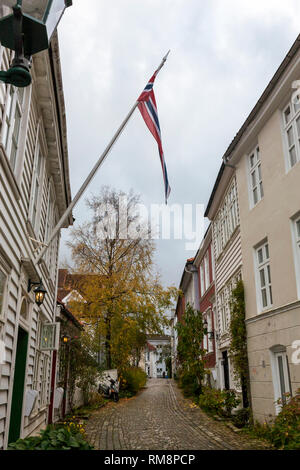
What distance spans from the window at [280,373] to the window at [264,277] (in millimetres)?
1177

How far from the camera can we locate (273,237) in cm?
980

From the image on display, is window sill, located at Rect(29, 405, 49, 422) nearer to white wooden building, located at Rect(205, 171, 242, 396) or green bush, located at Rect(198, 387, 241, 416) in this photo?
green bush, located at Rect(198, 387, 241, 416)

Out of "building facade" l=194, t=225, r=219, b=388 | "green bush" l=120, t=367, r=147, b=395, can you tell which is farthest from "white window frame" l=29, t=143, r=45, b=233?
"green bush" l=120, t=367, r=147, b=395

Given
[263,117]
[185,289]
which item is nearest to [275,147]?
[263,117]

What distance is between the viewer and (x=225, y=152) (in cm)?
1279

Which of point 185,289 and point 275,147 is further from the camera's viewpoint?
point 185,289

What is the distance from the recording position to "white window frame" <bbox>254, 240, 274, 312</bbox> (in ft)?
33.9

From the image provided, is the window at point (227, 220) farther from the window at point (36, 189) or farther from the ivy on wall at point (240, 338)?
the window at point (36, 189)

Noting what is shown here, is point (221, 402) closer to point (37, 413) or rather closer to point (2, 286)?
point (37, 413)

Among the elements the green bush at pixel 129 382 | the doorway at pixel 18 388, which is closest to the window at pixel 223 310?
the green bush at pixel 129 382

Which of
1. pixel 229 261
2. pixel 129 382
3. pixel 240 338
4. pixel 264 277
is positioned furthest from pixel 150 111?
pixel 129 382

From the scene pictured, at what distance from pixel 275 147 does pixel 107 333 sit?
1464cm

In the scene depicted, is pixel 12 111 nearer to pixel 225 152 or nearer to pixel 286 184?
pixel 286 184

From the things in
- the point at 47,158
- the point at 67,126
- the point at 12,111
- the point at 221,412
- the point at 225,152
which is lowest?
the point at 221,412
